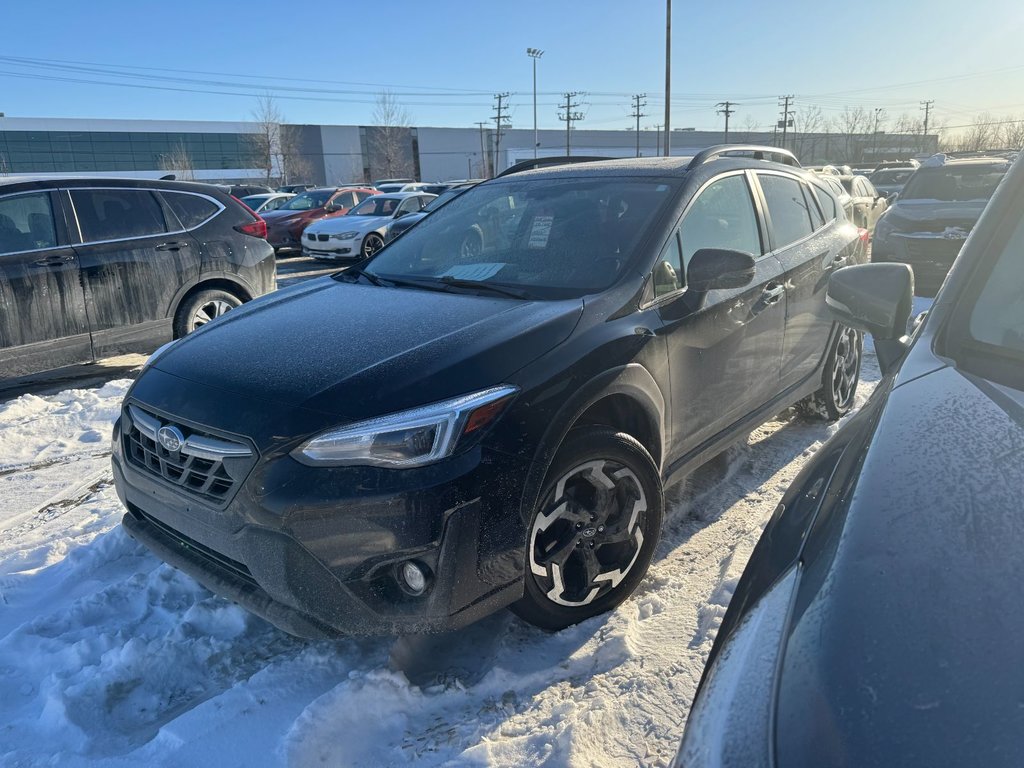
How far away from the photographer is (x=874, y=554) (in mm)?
1180

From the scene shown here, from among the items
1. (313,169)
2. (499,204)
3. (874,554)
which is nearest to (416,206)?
(499,204)

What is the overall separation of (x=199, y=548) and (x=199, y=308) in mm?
4921

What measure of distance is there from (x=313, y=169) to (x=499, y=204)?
287 feet

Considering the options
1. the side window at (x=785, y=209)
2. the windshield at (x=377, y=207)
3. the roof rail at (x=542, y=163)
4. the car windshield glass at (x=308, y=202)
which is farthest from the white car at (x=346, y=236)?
the side window at (x=785, y=209)

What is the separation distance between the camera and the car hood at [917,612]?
2.90ft

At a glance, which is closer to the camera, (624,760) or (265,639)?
(624,760)

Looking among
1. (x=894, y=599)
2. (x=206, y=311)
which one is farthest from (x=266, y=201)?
(x=894, y=599)

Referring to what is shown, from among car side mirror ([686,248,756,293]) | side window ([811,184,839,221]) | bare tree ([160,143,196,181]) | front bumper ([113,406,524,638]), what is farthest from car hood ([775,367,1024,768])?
bare tree ([160,143,196,181])

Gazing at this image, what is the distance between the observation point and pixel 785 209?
4.30 metres

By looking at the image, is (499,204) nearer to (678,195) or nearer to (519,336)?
(678,195)

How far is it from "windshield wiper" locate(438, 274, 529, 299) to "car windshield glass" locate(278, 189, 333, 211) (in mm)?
16252

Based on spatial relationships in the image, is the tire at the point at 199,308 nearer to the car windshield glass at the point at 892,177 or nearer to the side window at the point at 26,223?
the side window at the point at 26,223

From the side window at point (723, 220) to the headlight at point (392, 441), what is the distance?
61.7 inches

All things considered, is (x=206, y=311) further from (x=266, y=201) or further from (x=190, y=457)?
(x=266, y=201)
